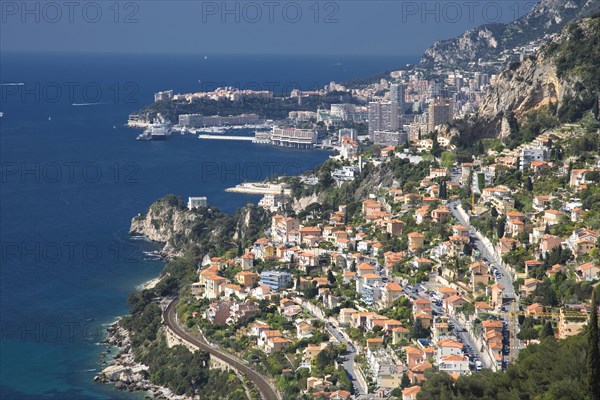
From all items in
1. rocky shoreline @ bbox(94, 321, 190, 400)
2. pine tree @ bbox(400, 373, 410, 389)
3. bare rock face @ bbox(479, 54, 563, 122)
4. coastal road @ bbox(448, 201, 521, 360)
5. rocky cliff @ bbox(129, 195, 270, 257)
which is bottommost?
rocky shoreline @ bbox(94, 321, 190, 400)

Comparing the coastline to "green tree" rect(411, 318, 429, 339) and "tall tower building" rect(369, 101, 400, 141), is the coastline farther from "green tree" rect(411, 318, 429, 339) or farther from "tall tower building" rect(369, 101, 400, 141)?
"tall tower building" rect(369, 101, 400, 141)

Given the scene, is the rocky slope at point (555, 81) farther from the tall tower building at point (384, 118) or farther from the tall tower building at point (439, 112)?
the tall tower building at point (384, 118)

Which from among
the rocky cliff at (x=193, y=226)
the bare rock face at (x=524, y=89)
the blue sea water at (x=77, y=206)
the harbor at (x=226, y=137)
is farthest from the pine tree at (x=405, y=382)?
the harbor at (x=226, y=137)

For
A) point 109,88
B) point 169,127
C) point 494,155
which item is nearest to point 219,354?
point 494,155

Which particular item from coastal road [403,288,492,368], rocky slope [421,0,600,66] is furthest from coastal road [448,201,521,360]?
rocky slope [421,0,600,66]

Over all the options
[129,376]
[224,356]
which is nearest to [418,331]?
[224,356]

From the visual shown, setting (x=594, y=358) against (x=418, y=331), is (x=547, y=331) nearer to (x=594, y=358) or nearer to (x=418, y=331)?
(x=418, y=331)
